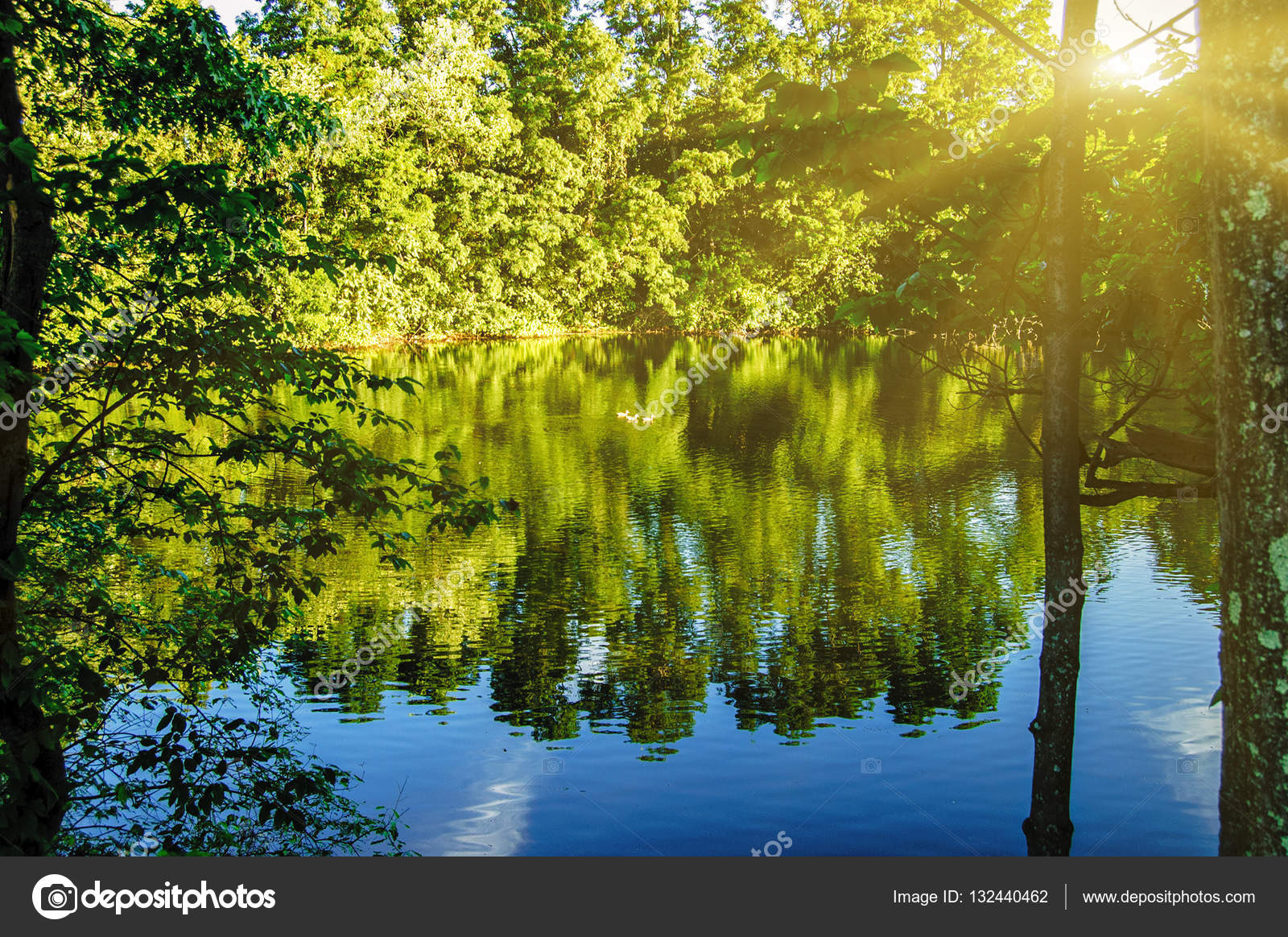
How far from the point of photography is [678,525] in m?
21.6

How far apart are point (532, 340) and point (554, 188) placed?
984 cm

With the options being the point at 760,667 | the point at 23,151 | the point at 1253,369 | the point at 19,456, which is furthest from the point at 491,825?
the point at 1253,369

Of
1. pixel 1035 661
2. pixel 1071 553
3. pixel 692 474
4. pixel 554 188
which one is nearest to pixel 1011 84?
pixel 554 188

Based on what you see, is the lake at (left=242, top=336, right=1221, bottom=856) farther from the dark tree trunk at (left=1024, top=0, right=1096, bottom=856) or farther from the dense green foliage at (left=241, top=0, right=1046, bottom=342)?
the dense green foliage at (left=241, top=0, right=1046, bottom=342)

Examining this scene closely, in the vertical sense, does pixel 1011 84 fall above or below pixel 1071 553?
above

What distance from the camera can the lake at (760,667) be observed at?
10.2m

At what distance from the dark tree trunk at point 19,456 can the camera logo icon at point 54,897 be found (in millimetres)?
287

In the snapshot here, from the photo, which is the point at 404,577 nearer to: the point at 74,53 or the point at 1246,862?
the point at 74,53

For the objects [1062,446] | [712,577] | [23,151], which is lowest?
[1062,446]

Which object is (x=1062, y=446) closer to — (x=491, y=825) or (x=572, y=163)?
(x=491, y=825)

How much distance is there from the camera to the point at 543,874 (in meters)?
5.71

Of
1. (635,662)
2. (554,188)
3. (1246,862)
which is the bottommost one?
(1246,862)

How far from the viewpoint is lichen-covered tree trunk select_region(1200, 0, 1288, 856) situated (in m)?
3.89

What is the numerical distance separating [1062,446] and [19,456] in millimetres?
6701
